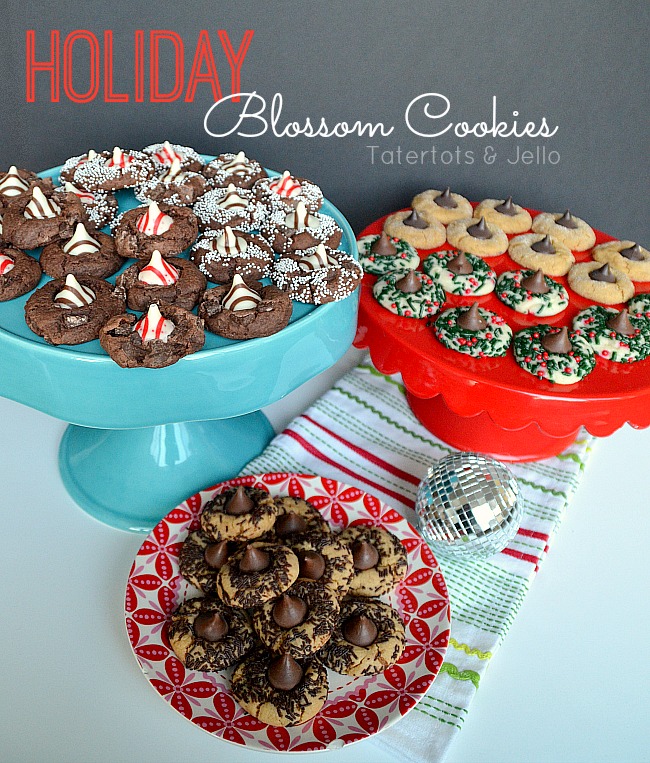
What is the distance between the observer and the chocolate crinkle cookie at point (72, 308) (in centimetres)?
87

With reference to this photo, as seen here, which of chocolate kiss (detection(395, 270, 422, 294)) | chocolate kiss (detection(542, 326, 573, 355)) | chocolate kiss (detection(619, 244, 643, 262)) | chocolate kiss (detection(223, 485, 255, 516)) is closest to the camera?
chocolate kiss (detection(223, 485, 255, 516))

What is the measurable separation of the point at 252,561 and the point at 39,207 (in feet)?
Answer: 1.95

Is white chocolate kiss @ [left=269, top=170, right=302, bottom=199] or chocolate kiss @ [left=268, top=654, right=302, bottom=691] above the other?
white chocolate kiss @ [left=269, top=170, right=302, bottom=199]

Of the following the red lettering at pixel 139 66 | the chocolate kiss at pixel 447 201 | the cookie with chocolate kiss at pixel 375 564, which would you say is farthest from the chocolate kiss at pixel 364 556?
the red lettering at pixel 139 66

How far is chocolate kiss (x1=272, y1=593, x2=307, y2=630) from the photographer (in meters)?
0.90

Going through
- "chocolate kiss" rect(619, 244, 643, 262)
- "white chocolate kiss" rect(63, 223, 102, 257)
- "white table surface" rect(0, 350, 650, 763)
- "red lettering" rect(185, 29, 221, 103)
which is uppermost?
"red lettering" rect(185, 29, 221, 103)

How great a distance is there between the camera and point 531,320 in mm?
1271

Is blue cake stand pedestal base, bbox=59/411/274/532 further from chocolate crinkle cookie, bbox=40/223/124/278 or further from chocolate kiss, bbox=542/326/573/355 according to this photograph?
chocolate kiss, bbox=542/326/573/355

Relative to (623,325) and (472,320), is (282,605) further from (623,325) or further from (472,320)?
(623,325)

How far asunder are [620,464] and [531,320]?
14.2 inches

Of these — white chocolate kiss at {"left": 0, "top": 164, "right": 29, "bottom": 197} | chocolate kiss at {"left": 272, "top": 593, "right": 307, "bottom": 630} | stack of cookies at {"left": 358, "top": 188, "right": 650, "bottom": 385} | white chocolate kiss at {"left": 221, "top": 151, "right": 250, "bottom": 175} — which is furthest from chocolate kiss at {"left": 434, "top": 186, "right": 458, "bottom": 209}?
chocolate kiss at {"left": 272, "top": 593, "right": 307, "bottom": 630}

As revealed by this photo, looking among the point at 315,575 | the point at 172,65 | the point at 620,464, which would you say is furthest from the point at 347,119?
the point at 315,575

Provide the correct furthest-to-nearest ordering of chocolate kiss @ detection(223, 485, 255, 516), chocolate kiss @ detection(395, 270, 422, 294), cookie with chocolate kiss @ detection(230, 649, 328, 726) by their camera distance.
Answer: chocolate kiss @ detection(395, 270, 422, 294)
chocolate kiss @ detection(223, 485, 255, 516)
cookie with chocolate kiss @ detection(230, 649, 328, 726)

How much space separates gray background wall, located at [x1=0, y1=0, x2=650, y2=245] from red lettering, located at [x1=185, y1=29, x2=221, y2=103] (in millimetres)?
15
